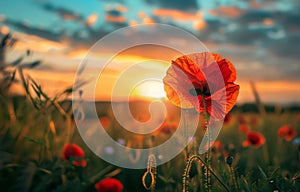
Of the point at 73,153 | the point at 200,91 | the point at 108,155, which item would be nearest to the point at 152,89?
the point at 200,91

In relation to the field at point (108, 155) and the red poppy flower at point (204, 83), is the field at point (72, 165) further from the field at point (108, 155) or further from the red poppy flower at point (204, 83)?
the red poppy flower at point (204, 83)

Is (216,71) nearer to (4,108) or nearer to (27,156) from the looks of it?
(27,156)

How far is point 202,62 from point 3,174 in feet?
5.17

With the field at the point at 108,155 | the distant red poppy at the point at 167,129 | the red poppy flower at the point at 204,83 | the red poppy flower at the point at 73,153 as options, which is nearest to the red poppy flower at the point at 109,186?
the field at the point at 108,155

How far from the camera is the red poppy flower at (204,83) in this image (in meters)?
1.38

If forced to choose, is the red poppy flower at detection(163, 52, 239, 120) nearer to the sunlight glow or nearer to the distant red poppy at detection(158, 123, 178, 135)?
the sunlight glow

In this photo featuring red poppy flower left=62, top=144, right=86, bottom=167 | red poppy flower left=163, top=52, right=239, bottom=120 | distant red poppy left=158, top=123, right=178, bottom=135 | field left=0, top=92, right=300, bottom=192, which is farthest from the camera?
distant red poppy left=158, top=123, right=178, bottom=135

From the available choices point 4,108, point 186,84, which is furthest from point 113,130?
point 186,84

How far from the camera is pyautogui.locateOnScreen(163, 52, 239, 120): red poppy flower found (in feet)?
4.53

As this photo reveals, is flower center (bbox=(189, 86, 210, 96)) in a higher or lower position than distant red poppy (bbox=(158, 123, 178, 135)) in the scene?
Answer: higher

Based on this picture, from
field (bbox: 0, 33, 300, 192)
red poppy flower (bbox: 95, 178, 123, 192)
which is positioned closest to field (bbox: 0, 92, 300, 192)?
field (bbox: 0, 33, 300, 192)

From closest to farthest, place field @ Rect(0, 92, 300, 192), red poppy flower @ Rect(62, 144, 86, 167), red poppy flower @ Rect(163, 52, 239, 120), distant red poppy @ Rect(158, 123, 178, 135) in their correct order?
red poppy flower @ Rect(163, 52, 239, 120), field @ Rect(0, 92, 300, 192), red poppy flower @ Rect(62, 144, 86, 167), distant red poppy @ Rect(158, 123, 178, 135)

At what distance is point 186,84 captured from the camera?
4.77ft

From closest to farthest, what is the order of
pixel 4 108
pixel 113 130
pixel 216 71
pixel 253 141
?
pixel 216 71, pixel 4 108, pixel 253 141, pixel 113 130
